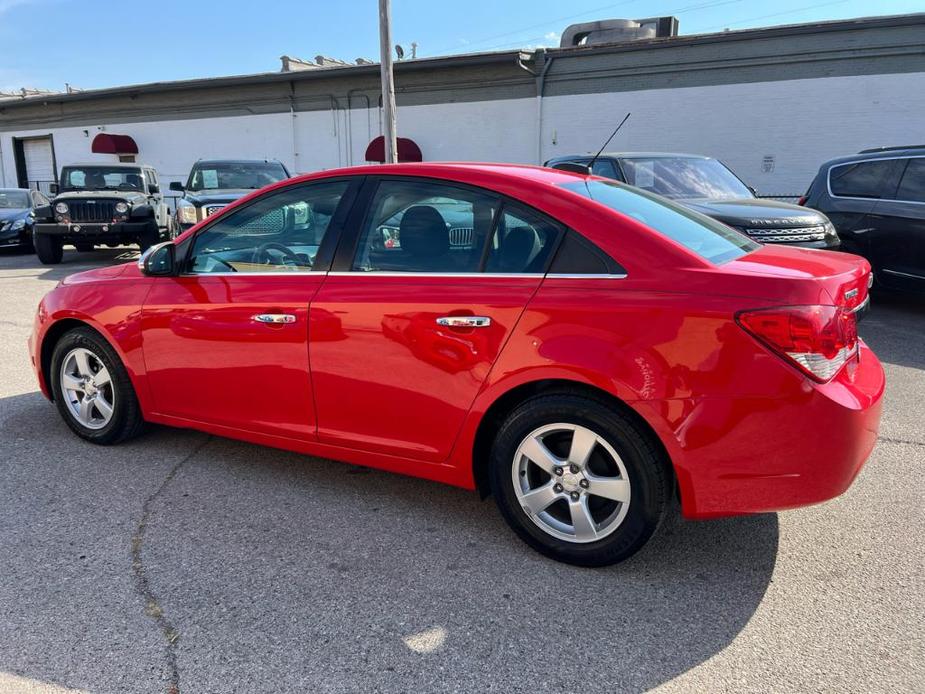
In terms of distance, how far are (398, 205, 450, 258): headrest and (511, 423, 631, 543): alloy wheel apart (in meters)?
0.93

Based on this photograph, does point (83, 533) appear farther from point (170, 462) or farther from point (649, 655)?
point (649, 655)

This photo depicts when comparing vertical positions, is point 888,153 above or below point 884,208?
above

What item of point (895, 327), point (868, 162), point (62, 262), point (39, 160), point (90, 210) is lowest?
point (895, 327)

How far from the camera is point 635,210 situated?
3.06 metres

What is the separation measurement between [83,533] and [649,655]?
8.12 ft

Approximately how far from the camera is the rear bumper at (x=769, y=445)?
244cm

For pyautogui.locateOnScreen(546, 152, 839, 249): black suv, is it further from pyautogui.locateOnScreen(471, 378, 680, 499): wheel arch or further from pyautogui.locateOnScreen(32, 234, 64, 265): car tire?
pyautogui.locateOnScreen(32, 234, 64, 265): car tire

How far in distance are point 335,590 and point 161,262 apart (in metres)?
2.05

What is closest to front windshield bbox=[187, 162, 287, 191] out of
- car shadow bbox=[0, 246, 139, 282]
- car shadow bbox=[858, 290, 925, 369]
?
car shadow bbox=[0, 246, 139, 282]

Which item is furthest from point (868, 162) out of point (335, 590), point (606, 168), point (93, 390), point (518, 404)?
point (93, 390)

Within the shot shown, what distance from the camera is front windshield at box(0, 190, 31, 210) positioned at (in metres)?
15.9

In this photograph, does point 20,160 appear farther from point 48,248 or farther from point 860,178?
point 860,178

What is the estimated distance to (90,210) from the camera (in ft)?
42.2

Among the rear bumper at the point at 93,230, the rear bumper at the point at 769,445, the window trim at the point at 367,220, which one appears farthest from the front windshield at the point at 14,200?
the rear bumper at the point at 769,445
